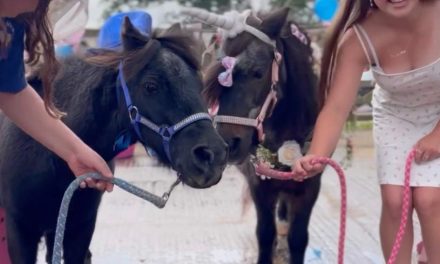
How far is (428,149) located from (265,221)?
1.90 metres

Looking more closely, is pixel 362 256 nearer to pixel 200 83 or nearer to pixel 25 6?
pixel 200 83

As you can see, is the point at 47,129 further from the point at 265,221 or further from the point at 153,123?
the point at 265,221

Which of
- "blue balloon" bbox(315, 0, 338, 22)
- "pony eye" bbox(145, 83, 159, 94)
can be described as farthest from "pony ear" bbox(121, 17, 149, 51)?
"blue balloon" bbox(315, 0, 338, 22)

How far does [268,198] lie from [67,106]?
1.63 meters

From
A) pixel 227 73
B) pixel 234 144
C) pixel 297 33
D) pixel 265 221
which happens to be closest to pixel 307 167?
pixel 234 144

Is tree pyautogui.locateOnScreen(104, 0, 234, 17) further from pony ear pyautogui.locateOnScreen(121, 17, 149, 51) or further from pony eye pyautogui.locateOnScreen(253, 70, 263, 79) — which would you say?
pony ear pyautogui.locateOnScreen(121, 17, 149, 51)

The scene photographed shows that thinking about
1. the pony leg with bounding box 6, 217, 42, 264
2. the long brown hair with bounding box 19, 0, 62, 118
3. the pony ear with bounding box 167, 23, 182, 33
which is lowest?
the pony leg with bounding box 6, 217, 42, 264

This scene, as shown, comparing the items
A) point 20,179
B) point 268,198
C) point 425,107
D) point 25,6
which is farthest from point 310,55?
point 25,6

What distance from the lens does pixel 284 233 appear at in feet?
17.7

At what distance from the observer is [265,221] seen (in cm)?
467

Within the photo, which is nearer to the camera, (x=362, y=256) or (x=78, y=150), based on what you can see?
(x=78, y=150)

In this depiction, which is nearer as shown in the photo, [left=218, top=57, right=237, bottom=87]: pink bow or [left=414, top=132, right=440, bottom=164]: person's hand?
[left=414, top=132, right=440, bottom=164]: person's hand

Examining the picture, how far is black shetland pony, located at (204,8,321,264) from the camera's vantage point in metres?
3.88

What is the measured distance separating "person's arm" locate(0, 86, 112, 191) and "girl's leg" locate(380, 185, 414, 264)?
3.61 feet
